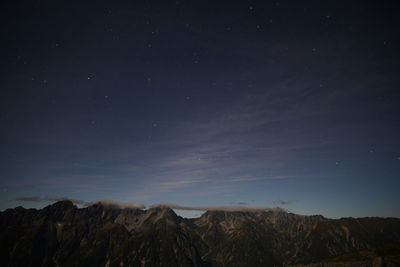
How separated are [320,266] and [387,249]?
188 feet

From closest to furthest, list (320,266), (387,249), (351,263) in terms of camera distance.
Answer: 1. (351,263)
2. (320,266)
3. (387,249)

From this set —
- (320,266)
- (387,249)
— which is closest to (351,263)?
(320,266)

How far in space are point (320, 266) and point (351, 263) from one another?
1555 cm

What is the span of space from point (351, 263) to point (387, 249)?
193 ft

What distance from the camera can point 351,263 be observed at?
97500mm

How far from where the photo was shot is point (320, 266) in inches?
4294

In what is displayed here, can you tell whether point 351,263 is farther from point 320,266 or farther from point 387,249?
point 387,249

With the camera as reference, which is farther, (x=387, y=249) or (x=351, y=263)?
(x=387, y=249)

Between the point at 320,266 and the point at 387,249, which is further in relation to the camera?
the point at 387,249

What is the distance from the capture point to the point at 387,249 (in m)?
134

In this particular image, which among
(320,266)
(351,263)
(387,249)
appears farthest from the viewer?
(387,249)
